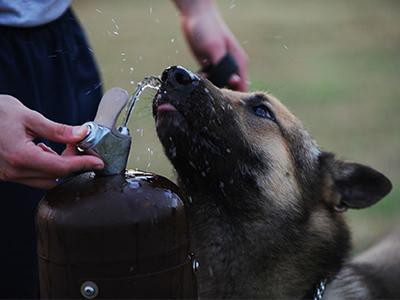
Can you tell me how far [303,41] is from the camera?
15227 mm

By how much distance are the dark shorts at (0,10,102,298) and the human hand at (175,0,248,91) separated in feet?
1.95

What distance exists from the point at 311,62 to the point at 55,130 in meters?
11.1

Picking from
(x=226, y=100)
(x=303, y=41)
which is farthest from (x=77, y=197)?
(x=303, y=41)

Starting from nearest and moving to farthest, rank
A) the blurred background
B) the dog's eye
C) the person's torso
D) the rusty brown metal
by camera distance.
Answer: the rusty brown metal < the person's torso < the dog's eye < the blurred background

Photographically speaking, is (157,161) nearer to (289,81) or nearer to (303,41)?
(289,81)

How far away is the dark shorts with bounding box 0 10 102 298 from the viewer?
3.32 meters

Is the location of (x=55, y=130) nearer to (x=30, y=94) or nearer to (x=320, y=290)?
(x=30, y=94)

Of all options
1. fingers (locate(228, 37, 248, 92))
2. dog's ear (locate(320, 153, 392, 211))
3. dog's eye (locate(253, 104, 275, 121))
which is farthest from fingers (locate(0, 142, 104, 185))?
dog's ear (locate(320, 153, 392, 211))

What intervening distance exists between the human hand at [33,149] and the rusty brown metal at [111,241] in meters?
0.07

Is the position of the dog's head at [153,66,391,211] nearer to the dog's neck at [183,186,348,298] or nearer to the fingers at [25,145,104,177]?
the dog's neck at [183,186,348,298]

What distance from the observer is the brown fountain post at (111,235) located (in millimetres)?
2299

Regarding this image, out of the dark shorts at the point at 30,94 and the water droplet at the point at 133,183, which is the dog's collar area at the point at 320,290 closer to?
the dark shorts at the point at 30,94

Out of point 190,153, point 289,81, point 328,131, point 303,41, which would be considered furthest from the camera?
point 303,41

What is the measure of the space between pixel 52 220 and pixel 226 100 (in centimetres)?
150
